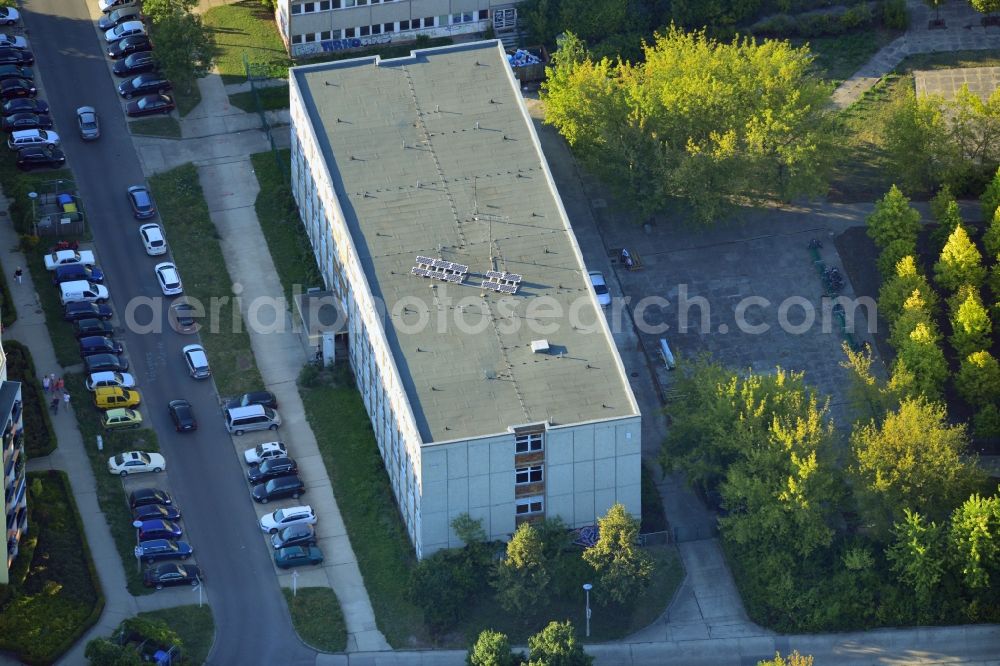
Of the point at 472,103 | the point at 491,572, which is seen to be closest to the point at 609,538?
the point at 491,572

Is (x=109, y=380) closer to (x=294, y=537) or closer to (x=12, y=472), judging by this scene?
(x=12, y=472)

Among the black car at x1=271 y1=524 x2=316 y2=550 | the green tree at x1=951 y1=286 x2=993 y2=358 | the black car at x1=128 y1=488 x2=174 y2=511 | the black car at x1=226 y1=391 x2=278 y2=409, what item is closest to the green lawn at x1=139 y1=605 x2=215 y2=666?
→ the black car at x1=271 y1=524 x2=316 y2=550

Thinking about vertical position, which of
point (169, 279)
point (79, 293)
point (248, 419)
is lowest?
point (248, 419)

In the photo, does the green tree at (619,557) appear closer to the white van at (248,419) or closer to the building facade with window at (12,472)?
the white van at (248,419)

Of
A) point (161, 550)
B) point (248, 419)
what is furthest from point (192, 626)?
point (248, 419)

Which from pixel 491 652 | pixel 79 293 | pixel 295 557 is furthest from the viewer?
pixel 79 293

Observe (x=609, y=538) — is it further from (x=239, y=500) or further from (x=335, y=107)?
(x=335, y=107)
